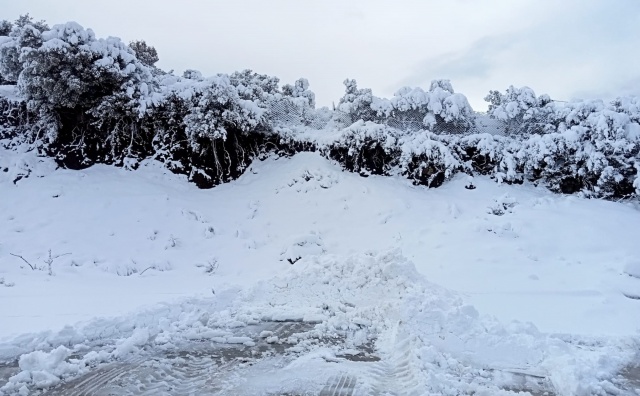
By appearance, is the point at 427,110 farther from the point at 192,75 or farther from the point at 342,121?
the point at 192,75

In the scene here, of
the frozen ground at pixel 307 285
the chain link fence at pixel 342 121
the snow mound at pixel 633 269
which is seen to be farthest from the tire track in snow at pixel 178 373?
the chain link fence at pixel 342 121

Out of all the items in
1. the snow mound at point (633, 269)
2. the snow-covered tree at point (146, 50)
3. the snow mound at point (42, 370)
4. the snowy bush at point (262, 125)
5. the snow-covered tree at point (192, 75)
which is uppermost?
the snow-covered tree at point (146, 50)

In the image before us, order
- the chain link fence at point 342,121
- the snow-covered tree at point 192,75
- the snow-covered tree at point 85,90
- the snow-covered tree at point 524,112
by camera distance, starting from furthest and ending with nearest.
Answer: the snow-covered tree at point 192,75 → the chain link fence at point 342,121 → the snow-covered tree at point 524,112 → the snow-covered tree at point 85,90

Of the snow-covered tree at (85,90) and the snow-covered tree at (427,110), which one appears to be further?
the snow-covered tree at (427,110)

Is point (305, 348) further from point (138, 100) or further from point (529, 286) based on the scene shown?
point (138, 100)

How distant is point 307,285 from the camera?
21.6 ft

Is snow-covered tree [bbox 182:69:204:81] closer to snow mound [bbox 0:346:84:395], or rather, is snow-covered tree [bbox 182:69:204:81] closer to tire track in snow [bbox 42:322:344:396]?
tire track in snow [bbox 42:322:344:396]

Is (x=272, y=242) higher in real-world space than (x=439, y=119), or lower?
lower

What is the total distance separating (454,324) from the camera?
472 cm

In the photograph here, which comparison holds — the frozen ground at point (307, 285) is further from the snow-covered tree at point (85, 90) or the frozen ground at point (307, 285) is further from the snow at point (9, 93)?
the snow at point (9, 93)

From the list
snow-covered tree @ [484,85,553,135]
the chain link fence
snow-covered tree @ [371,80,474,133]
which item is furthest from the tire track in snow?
snow-covered tree @ [484,85,553,135]

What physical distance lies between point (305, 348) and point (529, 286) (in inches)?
160

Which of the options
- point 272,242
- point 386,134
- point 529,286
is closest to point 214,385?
point 529,286

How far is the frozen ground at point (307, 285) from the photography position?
376 cm
